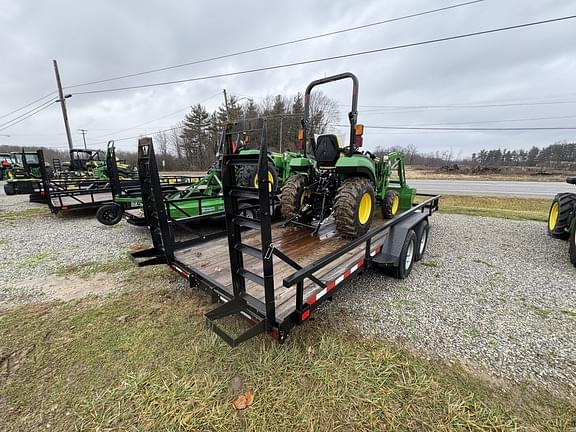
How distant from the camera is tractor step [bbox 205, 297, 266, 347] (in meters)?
1.65

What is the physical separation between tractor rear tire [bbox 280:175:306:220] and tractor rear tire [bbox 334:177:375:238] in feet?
2.44

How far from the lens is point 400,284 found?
342 cm

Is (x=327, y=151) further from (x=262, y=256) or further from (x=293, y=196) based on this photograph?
(x=262, y=256)

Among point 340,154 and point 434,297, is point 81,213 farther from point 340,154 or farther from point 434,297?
point 434,297

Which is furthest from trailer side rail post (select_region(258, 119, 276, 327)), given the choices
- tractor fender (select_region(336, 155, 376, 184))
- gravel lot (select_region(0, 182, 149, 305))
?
gravel lot (select_region(0, 182, 149, 305))

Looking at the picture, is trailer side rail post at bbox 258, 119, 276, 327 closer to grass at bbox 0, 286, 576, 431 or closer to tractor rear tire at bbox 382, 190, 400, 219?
grass at bbox 0, 286, 576, 431

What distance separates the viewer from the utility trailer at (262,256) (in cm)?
173

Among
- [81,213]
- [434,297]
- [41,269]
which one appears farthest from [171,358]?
[81,213]

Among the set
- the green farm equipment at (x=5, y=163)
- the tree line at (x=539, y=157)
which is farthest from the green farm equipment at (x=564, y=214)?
the tree line at (x=539, y=157)

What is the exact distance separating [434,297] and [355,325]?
123 centimetres

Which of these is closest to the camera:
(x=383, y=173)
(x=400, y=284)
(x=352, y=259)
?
(x=352, y=259)

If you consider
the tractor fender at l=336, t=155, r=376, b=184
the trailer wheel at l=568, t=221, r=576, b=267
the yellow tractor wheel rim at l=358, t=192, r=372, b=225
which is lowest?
the trailer wheel at l=568, t=221, r=576, b=267

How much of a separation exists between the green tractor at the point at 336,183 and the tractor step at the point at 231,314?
1.69 m

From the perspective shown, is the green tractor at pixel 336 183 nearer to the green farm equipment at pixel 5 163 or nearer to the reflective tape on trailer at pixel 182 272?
the reflective tape on trailer at pixel 182 272
